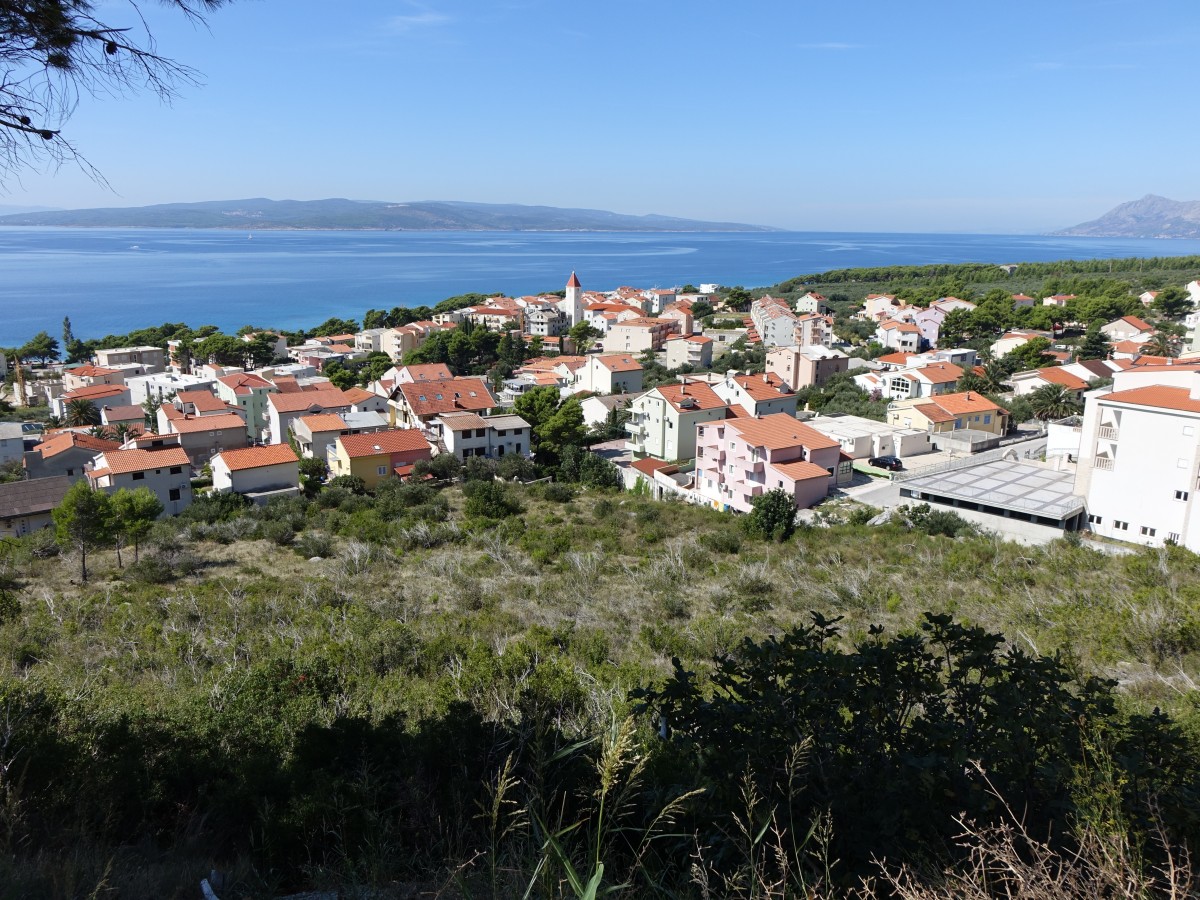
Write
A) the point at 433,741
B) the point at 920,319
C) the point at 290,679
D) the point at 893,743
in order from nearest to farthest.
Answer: the point at 893,743 < the point at 433,741 < the point at 290,679 < the point at 920,319

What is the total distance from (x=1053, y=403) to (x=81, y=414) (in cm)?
3826

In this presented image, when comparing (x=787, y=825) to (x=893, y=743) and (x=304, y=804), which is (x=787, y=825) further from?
(x=304, y=804)

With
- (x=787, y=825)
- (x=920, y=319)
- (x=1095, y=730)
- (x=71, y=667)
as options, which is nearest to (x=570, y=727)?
(x=787, y=825)

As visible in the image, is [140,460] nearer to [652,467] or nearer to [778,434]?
[652,467]

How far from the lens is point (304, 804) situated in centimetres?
342

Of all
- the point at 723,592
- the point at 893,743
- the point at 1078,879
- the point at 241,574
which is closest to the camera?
the point at 1078,879

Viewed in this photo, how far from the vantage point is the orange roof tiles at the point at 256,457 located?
2000 centimetres

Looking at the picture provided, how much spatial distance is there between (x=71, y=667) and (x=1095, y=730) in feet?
26.5

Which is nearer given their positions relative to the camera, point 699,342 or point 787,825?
point 787,825

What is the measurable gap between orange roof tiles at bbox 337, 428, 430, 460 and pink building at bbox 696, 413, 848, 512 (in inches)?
335

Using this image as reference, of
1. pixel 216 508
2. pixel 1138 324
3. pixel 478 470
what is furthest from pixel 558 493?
pixel 1138 324

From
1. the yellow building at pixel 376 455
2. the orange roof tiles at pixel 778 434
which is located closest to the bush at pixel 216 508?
the yellow building at pixel 376 455

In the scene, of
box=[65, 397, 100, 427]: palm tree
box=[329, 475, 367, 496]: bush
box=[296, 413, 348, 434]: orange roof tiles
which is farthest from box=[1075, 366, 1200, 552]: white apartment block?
box=[65, 397, 100, 427]: palm tree

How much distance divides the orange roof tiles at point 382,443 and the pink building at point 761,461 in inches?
335
